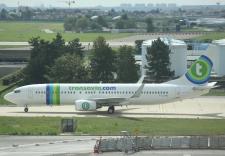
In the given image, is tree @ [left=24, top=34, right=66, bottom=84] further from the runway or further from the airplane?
the airplane

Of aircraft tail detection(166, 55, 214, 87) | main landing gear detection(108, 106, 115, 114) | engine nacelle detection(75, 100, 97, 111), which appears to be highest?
aircraft tail detection(166, 55, 214, 87)

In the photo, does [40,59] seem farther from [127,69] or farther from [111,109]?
[111,109]

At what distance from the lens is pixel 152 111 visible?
67.4 metres

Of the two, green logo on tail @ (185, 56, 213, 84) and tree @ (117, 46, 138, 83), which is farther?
tree @ (117, 46, 138, 83)

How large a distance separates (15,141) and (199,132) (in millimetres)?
14196

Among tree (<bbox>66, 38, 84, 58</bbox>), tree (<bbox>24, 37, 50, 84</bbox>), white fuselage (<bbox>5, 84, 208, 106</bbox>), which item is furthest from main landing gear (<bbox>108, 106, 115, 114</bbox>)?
tree (<bbox>66, 38, 84, 58</bbox>)

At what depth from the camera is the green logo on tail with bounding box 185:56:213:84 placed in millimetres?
66375

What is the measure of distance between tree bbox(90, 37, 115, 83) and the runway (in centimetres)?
2046

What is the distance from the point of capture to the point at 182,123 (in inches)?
2233

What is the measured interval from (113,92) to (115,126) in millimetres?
12686

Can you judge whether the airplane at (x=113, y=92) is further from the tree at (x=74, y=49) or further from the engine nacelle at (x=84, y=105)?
the tree at (x=74, y=49)

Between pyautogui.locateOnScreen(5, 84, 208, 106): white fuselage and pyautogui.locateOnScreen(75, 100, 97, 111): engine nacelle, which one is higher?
pyautogui.locateOnScreen(5, 84, 208, 106): white fuselage

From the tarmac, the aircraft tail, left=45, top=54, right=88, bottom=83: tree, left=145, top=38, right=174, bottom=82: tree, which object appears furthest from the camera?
left=145, top=38, right=174, bottom=82: tree

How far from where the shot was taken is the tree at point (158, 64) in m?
94.0
